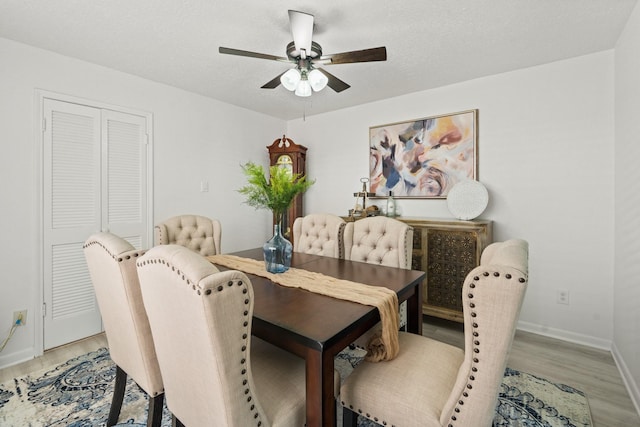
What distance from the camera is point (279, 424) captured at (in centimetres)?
102

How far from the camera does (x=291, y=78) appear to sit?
2.03 metres

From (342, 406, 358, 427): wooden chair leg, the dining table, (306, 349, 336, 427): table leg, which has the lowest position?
(342, 406, 358, 427): wooden chair leg

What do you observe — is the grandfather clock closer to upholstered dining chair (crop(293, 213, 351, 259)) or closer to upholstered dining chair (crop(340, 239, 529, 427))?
upholstered dining chair (crop(293, 213, 351, 259))

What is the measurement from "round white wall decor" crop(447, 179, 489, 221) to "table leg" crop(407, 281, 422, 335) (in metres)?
1.45

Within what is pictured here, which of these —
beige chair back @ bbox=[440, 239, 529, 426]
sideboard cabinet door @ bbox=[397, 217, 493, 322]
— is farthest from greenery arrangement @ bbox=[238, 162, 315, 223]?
sideboard cabinet door @ bbox=[397, 217, 493, 322]

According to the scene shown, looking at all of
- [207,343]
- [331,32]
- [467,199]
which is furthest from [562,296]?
[207,343]

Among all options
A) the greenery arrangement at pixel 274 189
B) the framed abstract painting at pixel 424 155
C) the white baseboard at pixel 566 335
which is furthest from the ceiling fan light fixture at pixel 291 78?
the white baseboard at pixel 566 335

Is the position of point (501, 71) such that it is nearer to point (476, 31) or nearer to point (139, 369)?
point (476, 31)

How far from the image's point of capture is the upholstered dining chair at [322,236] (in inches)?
96.8

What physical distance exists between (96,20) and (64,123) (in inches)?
38.8

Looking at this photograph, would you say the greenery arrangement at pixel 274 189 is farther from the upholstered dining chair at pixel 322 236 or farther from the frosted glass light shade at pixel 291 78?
the upholstered dining chair at pixel 322 236

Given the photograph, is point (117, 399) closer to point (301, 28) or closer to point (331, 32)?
point (301, 28)

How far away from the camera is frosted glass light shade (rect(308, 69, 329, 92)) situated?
6.63ft

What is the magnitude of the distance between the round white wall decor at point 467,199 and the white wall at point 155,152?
8.11ft
